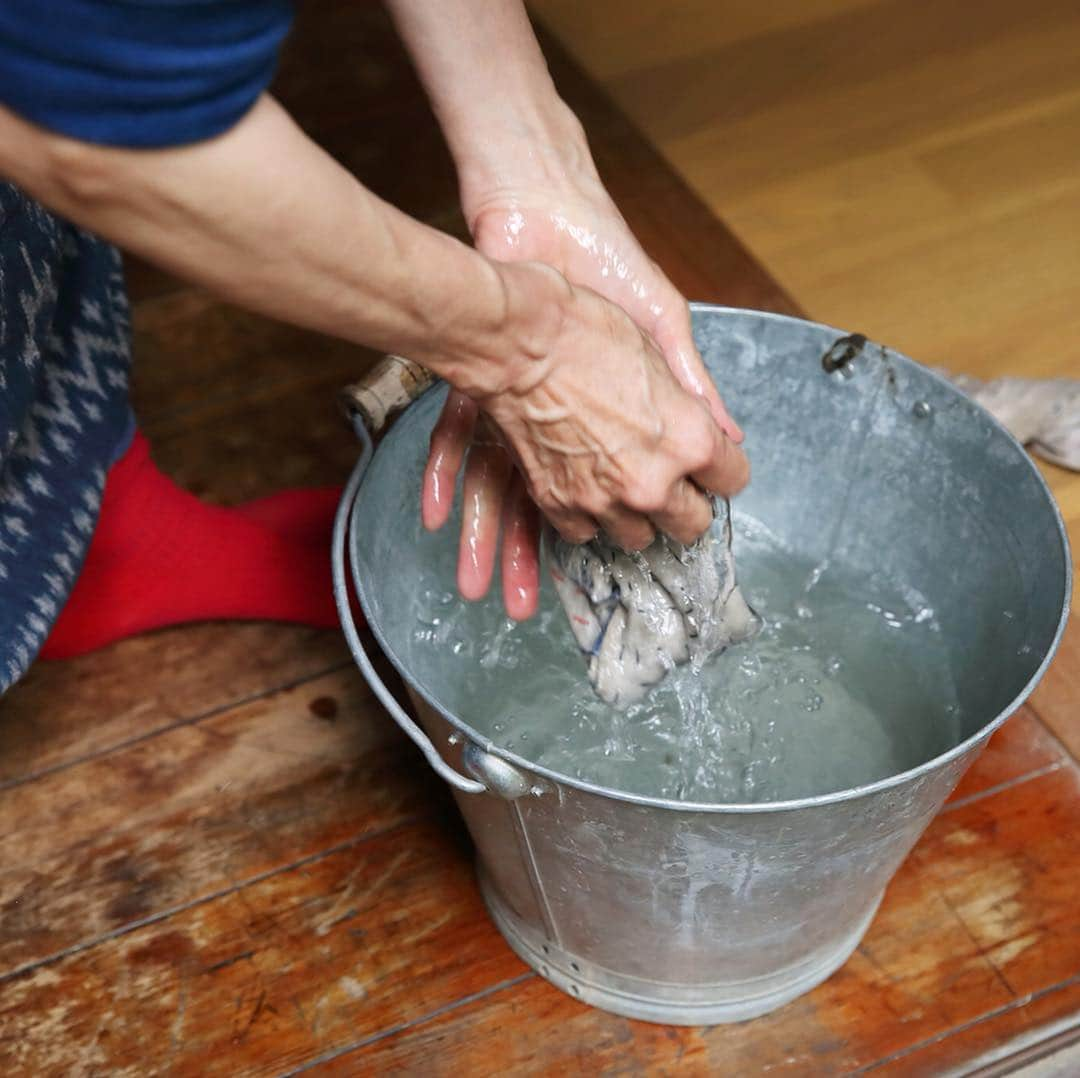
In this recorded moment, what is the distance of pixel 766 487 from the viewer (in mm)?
1091

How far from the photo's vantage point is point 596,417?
729mm

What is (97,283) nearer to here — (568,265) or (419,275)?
(568,265)

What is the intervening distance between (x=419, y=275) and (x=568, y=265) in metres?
0.27

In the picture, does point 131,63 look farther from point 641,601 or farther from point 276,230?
point 641,601

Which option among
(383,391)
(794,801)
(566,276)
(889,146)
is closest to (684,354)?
(566,276)

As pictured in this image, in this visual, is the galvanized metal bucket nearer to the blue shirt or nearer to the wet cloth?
the wet cloth

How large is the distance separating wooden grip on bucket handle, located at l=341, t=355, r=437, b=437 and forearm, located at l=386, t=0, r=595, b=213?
11 centimetres

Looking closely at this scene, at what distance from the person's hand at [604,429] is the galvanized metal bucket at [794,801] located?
13cm

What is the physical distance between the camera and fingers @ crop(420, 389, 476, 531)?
0.86 m

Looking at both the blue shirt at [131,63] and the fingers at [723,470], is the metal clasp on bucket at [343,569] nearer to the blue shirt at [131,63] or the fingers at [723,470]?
the fingers at [723,470]

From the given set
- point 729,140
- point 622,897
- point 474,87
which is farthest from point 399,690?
point 729,140

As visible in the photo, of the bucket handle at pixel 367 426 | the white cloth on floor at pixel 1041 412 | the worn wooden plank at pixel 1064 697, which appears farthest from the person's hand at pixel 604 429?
the white cloth on floor at pixel 1041 412

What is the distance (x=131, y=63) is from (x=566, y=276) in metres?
0.41

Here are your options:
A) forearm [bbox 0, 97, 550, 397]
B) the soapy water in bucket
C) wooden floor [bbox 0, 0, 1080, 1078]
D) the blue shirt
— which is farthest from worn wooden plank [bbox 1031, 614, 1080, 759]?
the blue shirt
